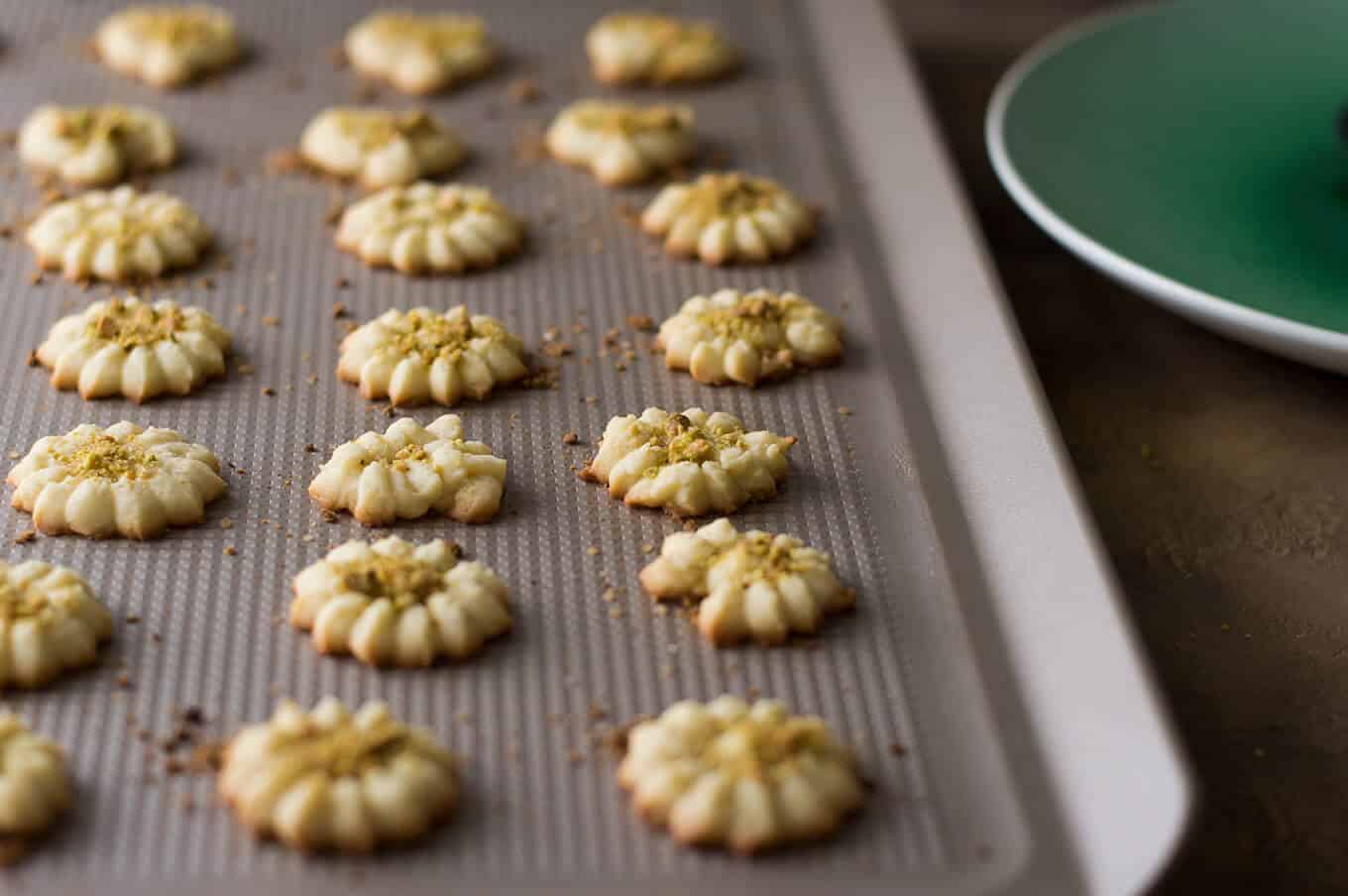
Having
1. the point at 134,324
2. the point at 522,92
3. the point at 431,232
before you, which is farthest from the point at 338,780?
the point at 522,92

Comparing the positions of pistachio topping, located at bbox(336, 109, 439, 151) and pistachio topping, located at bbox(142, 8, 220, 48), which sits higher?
pistachio topping, located at bbox(142, 8, 220, 48)

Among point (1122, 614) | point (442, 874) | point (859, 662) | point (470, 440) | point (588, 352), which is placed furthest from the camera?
point (588, 352)

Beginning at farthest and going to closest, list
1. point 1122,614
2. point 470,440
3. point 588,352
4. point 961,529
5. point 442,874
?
point 588,352 < point 470,440 < point 961,529 < point 1122,614 < point 442,874

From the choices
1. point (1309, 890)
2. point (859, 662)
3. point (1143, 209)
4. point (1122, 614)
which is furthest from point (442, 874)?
point (1143, 209)

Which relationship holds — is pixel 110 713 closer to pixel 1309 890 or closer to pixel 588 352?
pixel 588 352

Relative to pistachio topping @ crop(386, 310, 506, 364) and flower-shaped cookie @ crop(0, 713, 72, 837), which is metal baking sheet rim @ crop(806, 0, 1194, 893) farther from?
flower-shaped cookie @ crop(0, 713, 72, 837)

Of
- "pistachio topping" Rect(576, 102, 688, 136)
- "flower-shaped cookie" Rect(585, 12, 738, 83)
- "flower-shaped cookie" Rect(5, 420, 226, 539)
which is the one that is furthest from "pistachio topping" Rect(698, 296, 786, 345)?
"flower-shaped cookie" Rect(585, 12, 738, 83)
